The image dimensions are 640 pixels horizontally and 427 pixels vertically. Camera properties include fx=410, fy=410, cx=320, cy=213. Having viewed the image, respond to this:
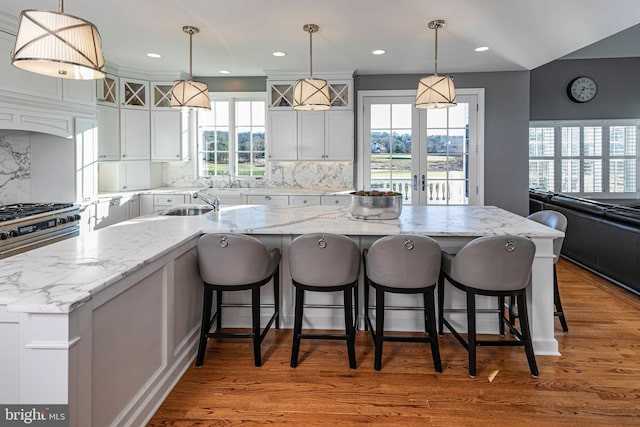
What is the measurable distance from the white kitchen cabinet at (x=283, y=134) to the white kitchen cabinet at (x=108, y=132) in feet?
6.44

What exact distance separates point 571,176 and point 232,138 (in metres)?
6.35

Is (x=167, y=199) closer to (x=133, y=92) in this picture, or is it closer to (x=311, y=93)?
(x=133, y=92)

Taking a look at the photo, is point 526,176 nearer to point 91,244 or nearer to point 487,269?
point 487,269

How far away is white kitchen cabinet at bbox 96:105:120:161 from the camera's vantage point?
503 cm

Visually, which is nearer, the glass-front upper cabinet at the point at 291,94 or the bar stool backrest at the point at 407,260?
the bar stool backrest at the point at 407,260

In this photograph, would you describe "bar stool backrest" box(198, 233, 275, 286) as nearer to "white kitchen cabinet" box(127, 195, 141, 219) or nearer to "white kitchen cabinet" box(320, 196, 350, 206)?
"white kitchen cabinet" box(320, 196, 350, 206)

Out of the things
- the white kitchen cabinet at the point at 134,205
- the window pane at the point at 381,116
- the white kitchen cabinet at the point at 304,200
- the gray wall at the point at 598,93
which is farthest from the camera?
the gray wall at the point at 598,93

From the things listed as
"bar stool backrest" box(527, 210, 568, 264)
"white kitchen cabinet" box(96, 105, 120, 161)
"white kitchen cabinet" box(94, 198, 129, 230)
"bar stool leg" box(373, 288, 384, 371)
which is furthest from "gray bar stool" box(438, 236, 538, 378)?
"white kitchen cabinet" box(96, 105, 120, 161)

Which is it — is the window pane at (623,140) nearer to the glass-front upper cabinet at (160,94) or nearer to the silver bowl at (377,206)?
the silver bowl at (377,206)

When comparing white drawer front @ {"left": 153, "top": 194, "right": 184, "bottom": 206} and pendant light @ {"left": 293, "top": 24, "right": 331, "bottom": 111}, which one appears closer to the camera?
pendant light @ {"left": 293, "top": 24, "right": 331, "bottom": 111}

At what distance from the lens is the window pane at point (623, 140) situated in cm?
764

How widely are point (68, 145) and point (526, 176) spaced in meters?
5.57

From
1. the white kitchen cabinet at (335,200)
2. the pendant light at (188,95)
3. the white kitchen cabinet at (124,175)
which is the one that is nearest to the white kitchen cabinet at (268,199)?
the white kitchen cabinet at (335,200)

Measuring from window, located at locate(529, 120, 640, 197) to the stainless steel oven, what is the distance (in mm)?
7662
